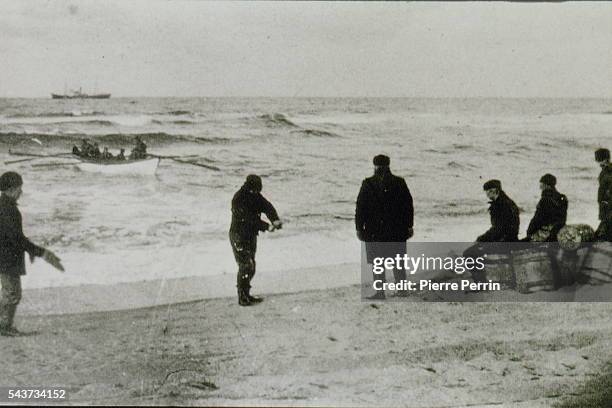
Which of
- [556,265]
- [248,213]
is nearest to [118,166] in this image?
[248,213]

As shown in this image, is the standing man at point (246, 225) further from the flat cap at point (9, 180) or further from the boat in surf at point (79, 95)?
the flat cap at point (9, 180)

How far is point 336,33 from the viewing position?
4352mm

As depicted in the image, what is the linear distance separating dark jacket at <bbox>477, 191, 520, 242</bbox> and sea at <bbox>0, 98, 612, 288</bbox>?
104mm

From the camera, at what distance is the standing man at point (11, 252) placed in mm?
4070

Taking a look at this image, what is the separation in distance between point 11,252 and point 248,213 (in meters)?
1.63

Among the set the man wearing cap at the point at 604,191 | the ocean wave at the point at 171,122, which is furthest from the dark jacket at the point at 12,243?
the man wearing cap at the point at 604,191

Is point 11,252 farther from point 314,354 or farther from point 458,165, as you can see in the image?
point 458,165

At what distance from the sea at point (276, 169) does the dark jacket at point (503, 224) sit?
0.34 ft

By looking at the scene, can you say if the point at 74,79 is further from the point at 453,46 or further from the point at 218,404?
the point at 453,46

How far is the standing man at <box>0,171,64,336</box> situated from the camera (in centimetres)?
407

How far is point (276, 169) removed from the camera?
433 cm

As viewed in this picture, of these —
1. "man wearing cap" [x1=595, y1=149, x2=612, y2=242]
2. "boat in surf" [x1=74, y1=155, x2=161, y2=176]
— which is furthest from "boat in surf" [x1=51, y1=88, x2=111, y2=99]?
"man wearing cap" [x1=595, y1=149, x2=612, y2=242]

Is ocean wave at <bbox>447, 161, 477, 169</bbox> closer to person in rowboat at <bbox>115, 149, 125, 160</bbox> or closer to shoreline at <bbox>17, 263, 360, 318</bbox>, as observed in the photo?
shoreline at <bbox>17, 263, 360, 318</bbox>

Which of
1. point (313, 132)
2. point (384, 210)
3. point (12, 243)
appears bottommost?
point (12, 243)
